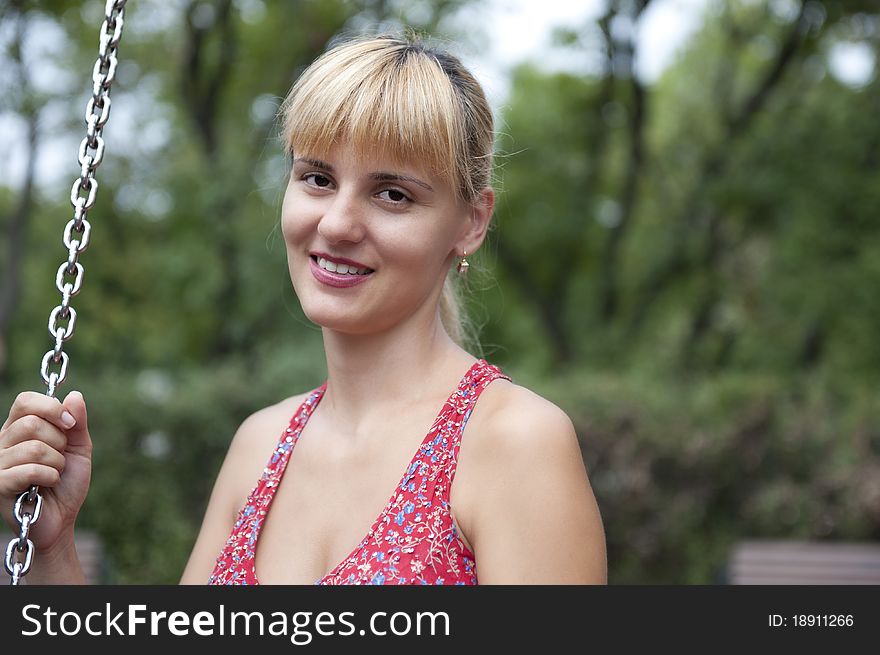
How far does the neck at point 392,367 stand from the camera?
2.23 m

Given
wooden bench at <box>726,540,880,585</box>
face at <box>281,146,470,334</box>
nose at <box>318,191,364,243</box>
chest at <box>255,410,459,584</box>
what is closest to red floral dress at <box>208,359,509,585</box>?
chest at <box>255,410,459,584</box>

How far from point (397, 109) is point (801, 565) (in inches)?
176

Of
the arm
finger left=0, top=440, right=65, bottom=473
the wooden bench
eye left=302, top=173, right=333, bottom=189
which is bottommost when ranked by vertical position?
the arm

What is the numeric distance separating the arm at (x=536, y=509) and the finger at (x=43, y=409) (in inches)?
30.9

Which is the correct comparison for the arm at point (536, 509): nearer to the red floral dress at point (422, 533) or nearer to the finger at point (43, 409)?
the red floral dress at point (422, 533)

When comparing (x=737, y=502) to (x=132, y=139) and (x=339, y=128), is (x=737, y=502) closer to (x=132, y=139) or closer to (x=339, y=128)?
(x=339, y=128)

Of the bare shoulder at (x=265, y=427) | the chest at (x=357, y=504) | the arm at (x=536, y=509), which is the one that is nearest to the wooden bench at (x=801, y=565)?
the bare shoulder at (x=265, y=427)

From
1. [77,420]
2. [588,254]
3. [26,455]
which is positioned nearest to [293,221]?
[77,420]

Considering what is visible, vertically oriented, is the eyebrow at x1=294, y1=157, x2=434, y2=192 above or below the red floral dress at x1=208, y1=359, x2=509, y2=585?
above

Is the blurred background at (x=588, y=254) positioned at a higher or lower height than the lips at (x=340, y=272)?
higher

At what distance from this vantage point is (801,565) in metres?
5.56

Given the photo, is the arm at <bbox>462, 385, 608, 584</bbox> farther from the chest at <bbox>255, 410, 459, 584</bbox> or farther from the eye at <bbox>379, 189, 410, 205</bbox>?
the eye at <bbox>379, 189, 410, 205</bbox>

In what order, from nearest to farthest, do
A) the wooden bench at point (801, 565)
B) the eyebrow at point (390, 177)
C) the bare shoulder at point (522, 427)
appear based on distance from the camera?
the bare shoulder at point (522, 427) → the eyebrow at point (390, 177) → the wooden bench at point (801, 565)

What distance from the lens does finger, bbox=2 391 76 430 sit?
1891 millimetres
